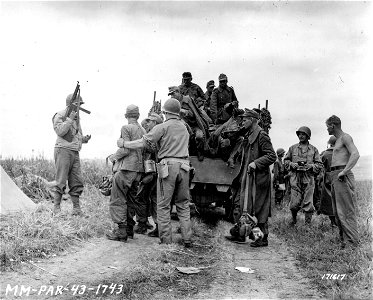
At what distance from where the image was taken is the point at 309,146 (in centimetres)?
1046

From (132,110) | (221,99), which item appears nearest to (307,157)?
(221,99)

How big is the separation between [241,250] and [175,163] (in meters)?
1.76

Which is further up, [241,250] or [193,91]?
[193,91]

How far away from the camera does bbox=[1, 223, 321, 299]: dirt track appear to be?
16.0 feet

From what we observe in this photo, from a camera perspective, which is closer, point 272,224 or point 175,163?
point 175,163

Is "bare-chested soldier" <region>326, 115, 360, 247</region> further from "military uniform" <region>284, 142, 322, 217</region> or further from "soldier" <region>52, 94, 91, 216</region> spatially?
"soldier" <region>52, 94, 91, 216</region>

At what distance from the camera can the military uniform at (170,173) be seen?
22.5 ft

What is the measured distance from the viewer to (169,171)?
22.5 ft

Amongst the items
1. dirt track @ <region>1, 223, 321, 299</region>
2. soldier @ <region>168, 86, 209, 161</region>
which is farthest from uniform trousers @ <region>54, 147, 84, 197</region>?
soldier @ <region>168, 86, 209, 161</region>

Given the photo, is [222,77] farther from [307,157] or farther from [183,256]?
[183,256]

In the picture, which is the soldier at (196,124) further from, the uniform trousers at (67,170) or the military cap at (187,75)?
the uniform trousers at (67,170)

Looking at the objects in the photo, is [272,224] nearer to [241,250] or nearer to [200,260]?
[241,250]

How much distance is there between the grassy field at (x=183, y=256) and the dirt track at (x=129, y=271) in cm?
16

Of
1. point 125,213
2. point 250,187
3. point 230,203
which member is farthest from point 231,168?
point 125,213
